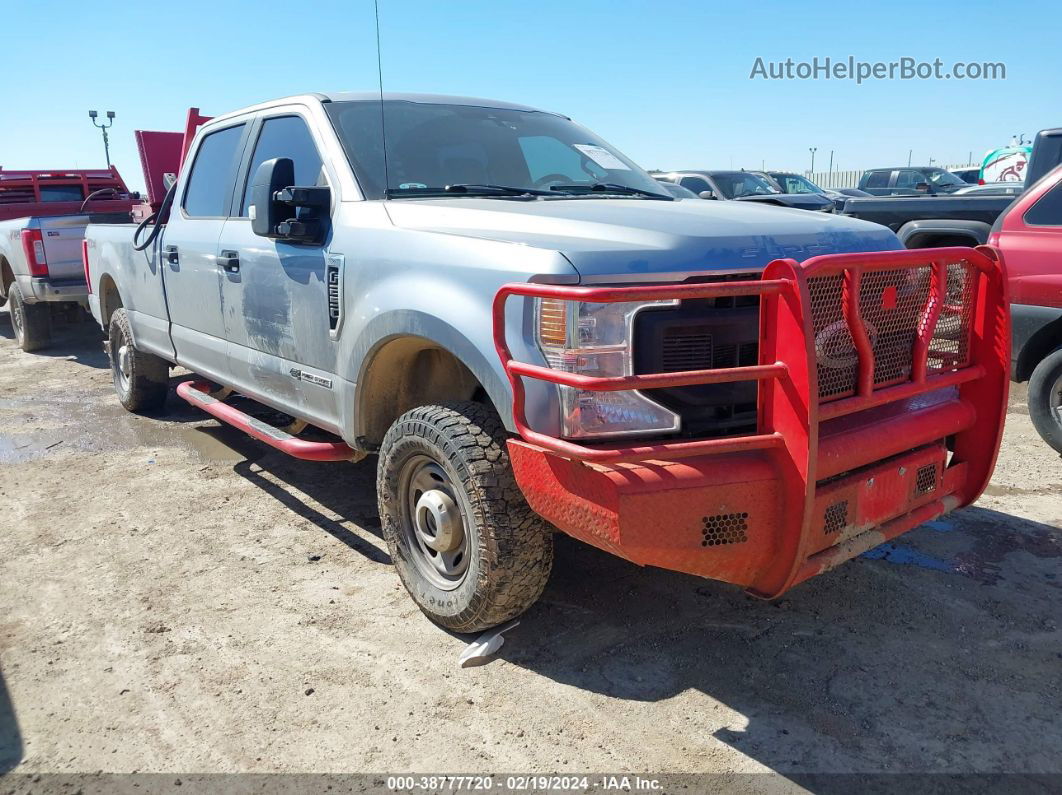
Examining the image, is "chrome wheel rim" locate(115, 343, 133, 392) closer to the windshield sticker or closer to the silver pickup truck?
the silver pickup truck

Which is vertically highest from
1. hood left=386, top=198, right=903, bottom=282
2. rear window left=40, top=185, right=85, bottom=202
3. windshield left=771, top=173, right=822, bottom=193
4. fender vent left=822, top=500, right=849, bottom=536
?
windshield left=771, top=173, right=822, bottom=193

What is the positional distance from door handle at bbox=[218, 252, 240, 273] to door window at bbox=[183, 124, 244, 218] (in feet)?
1.15

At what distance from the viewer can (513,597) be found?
9.34ft

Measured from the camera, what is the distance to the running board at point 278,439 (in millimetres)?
3703

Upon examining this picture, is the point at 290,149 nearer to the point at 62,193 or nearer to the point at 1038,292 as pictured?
the point at 1038,292

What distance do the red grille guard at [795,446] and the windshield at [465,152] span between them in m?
1.42

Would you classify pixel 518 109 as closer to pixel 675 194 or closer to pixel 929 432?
pixel 675 194

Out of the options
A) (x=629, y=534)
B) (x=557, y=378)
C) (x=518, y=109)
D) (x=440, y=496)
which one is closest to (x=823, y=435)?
(x=629, y=534)

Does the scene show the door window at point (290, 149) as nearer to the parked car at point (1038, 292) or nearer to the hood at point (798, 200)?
the parked car at point (1038, 292)

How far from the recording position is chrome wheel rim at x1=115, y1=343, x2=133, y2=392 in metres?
6.25

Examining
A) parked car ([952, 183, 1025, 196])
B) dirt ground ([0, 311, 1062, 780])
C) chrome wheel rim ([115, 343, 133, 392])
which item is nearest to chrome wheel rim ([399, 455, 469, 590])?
dirt ground ([0, 311, 1062, 780])

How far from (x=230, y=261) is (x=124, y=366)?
9.27ft

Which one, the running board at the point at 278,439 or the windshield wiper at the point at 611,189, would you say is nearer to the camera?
the running board at the point at 278,439

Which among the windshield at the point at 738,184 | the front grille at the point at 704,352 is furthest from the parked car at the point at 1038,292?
the windshield at the point at 738,184
